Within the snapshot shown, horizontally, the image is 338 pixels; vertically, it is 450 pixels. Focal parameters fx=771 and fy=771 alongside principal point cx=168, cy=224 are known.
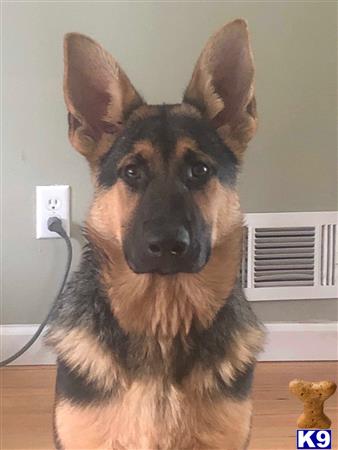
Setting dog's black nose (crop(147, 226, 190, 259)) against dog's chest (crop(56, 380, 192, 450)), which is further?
dog's chest (crop(56, 380, 192, 450))

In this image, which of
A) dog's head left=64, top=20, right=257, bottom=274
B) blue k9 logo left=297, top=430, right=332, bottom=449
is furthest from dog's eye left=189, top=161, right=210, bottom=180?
blue k9 logo left=297, top=430, right=332, bottom=449

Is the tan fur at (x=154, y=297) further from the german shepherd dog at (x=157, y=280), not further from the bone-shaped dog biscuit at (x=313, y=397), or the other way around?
the bone-shaped dog biscuit at (x=313, y=397)

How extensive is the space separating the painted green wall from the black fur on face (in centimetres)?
63

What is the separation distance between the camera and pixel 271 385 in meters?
1.98

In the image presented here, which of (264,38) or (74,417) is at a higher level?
(264,38)

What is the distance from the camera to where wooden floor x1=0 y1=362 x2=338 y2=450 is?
1727 millimetres

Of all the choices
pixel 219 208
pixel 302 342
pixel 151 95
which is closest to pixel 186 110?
pixel 219 208

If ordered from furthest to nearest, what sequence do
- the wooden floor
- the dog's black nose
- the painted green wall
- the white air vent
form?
the white air vent
the painted green wall
the wooden floor
the dog's black nose

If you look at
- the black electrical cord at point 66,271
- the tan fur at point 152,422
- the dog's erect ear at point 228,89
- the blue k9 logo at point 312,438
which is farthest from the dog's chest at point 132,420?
the black electrical cord at point 66,271

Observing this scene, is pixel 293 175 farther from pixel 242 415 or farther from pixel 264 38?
pixel 242 415

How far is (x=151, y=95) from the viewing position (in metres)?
1.97

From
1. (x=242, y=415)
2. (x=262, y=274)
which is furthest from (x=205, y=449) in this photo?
(x=262, y=274)

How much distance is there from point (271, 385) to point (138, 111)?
3.01ft

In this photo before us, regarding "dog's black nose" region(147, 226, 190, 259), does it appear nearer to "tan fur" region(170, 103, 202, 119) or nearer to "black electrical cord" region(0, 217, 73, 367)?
"tan fur" region(170, 103, 202, 119)
